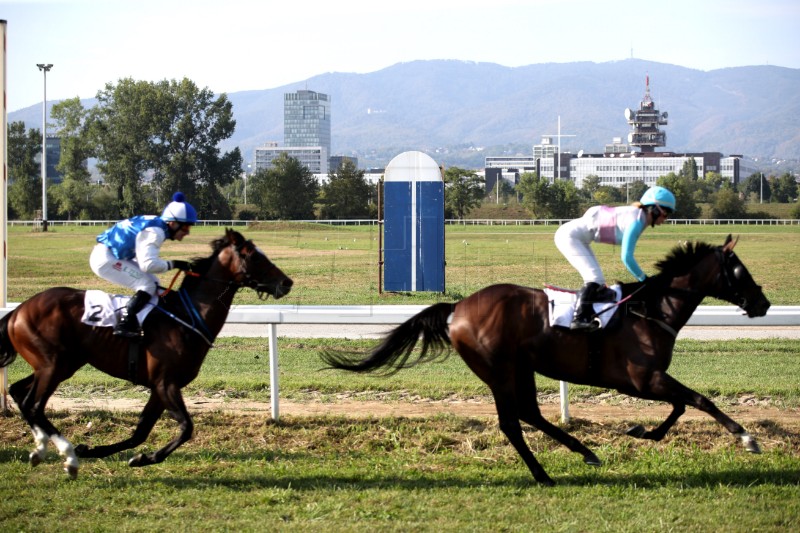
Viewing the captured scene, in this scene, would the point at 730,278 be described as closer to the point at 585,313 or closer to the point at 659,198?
the point at 659,198

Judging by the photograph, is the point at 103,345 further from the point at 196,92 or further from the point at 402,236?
the point at 196,92

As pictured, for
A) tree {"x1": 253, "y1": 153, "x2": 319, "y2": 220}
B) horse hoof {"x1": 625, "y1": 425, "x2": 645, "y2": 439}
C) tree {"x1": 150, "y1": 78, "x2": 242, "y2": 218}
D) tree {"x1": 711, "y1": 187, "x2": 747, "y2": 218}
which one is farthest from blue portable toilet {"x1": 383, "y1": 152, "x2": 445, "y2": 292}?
tree {"x1": 711, "y1": 187, "x2": 747, "y2": 218}

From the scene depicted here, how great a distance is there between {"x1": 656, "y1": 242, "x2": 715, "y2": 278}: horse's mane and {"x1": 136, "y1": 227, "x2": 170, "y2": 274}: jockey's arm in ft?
10.6

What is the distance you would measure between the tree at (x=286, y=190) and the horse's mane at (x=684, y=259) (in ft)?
35.9

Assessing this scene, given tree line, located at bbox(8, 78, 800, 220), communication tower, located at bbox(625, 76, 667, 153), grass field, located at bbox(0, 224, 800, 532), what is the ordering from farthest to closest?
communication tower, located at bbox(625, 76, 667, 153), tree line, located at bbox(8, 78, 800, 220), grass field, located at bbox(0, 224, 800, 532)

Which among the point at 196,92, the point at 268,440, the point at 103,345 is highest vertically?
the point at 196,92

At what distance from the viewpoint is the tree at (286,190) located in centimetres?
1642

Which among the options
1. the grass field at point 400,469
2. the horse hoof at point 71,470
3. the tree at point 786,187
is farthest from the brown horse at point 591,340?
the tree at point 786,187

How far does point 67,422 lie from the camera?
703 cm

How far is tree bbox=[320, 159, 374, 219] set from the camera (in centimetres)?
1839

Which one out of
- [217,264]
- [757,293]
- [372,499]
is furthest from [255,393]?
[757,293]

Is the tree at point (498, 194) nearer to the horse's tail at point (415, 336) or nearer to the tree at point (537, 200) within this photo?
the tree at point (537, 200)

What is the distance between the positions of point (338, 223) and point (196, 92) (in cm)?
395

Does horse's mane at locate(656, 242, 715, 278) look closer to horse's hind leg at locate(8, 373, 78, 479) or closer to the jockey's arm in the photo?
the jockey's arm
